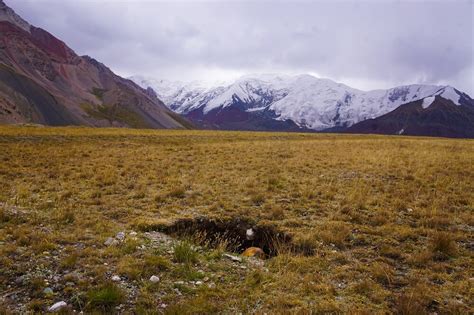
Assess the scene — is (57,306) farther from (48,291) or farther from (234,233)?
(234,233)

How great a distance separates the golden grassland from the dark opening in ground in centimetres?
36

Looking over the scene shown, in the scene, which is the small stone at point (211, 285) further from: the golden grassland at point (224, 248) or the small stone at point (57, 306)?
the small stone at point (57, 306)

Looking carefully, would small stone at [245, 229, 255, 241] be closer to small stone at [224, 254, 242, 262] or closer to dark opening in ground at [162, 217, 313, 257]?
dark opening in ground at [162, 217, 313, 257]

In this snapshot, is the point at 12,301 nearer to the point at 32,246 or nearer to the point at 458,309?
the point at 32,246

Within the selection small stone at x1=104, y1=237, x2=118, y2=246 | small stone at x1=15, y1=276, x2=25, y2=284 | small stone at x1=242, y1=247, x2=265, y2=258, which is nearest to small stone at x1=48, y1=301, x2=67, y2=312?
small stone at x1=15, y1=276, x2=25, y2=284

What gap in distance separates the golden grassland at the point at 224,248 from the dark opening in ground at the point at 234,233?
14.3 inches

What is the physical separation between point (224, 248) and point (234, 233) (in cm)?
179

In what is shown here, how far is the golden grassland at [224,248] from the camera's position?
666 cm

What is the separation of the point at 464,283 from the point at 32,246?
977 centimetres

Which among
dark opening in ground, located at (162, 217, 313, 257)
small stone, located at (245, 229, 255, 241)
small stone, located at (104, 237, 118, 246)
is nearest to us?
small stone, located at (104, 237, 118, 246)

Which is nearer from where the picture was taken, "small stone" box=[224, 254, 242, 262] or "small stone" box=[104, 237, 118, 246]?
"small stone" box=[224, 254, 242, 262]

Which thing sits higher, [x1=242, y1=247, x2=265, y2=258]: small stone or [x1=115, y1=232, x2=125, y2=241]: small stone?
[x1=115, y1=232, x2=125, y2=241]: small stone

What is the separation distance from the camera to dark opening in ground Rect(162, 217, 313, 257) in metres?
9.97

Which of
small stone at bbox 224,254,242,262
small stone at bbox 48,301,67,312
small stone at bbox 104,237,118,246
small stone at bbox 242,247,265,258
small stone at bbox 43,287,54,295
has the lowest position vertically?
small stone at bbox 242,247,265,258
